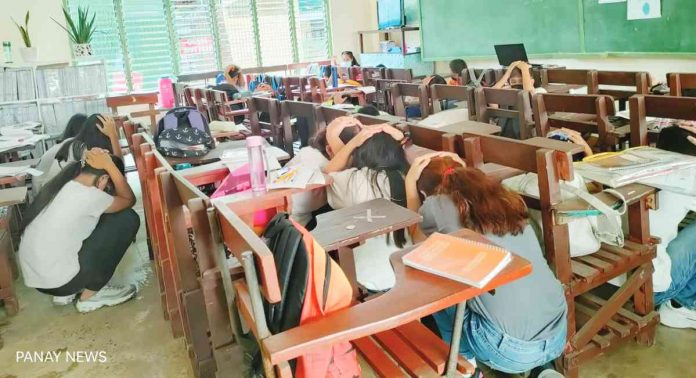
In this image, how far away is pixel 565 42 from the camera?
5.87 metres

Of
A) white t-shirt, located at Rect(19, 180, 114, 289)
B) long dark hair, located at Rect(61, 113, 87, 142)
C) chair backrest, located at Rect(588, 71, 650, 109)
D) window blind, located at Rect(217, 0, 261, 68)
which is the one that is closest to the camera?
white t-shirt, located at Rect(19, 180, 114, 289)

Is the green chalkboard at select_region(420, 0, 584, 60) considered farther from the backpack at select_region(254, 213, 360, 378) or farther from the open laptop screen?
the backpack at select_region(254, 213, 360, 378)

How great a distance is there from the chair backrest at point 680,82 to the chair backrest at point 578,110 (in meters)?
0.56

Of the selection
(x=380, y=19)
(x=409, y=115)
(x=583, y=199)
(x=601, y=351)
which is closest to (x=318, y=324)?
(x=583, y=199)

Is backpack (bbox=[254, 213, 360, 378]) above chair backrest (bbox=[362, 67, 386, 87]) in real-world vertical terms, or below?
below

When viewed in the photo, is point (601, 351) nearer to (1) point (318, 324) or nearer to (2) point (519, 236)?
(2) point (519, 236)

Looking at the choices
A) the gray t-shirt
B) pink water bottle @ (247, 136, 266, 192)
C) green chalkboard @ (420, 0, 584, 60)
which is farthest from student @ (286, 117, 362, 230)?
green chalkboard @ (420, 0, 584, 60)

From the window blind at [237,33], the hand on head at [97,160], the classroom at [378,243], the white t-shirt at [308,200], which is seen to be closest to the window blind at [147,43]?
the window blind at [237,33]

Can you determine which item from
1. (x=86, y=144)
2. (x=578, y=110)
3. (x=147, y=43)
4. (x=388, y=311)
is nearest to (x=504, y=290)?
(x=388, y=311)

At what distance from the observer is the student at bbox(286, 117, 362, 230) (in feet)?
7.64

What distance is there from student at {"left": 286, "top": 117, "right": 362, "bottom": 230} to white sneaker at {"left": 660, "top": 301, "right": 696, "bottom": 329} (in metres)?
1.36

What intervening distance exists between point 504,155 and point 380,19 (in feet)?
24.4

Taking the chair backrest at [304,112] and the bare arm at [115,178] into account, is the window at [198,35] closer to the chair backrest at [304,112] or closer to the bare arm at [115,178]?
the chair backrest at [304,112]

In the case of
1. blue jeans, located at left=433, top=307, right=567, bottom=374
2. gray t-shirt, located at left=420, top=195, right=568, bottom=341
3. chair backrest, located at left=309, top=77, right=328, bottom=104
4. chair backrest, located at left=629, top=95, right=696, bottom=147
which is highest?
chair backrest, located at left=309, top=77, right=328, bottom=104
